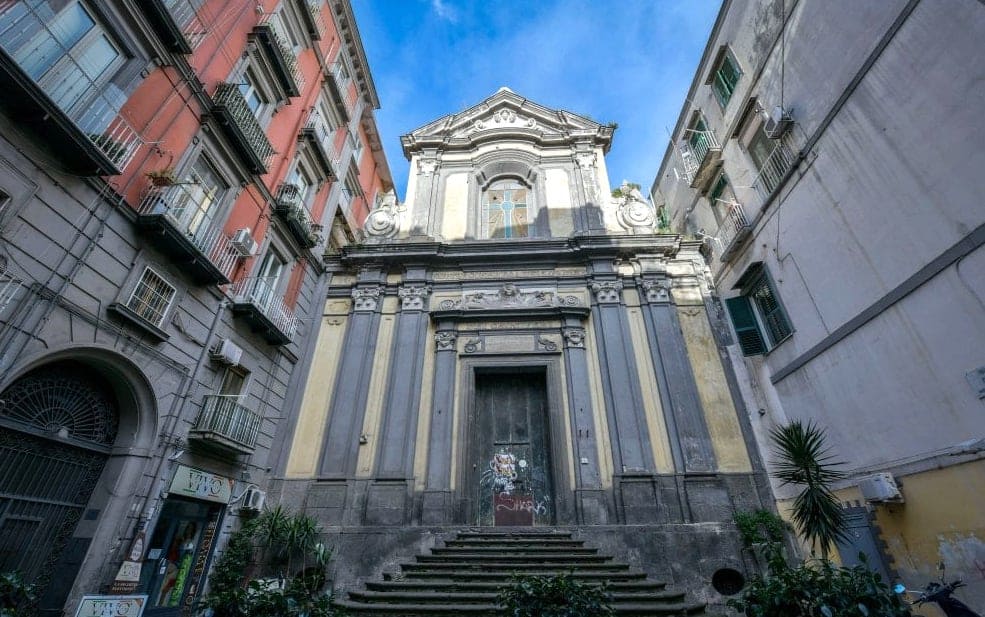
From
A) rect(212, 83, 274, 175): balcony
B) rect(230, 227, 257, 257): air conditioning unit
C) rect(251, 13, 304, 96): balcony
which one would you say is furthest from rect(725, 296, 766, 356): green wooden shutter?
rect(251, 13, 304, 96): balcony

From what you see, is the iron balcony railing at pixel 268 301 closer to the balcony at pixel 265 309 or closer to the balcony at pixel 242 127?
the balcony at pixel 265 309

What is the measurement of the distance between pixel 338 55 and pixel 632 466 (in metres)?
15.8

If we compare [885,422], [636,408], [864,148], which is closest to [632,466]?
[636,408]

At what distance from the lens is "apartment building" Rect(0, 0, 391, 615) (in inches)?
219

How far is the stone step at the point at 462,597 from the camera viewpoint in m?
6.53

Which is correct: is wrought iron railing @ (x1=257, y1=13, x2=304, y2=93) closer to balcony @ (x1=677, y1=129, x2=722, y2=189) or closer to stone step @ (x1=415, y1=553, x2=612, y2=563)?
stone step @ (x1=415, y1=553, x2=612, y2=563)

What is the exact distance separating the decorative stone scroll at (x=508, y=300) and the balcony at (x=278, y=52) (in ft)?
22.3

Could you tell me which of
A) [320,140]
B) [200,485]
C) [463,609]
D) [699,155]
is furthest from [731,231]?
[200,485]

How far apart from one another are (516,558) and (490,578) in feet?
2.34

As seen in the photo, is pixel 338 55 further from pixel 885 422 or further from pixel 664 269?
pixel 885 422

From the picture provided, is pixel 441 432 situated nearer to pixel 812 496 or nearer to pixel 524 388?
pixel 524 388

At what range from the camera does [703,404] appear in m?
10.5

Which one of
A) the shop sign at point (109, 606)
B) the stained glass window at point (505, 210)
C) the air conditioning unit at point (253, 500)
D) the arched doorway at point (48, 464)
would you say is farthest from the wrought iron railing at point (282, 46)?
the shop sign at point (109, 606)

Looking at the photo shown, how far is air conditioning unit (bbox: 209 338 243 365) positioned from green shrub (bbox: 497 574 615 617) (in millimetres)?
6871
